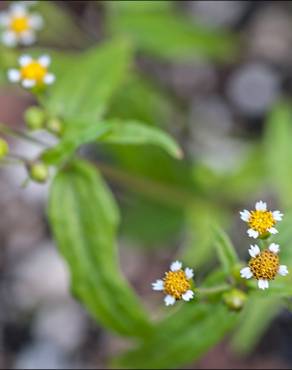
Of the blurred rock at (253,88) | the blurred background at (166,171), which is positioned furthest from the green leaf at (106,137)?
the blurred rock at (253,88)

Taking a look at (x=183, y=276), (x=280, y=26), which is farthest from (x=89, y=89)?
(x=280, y=26)

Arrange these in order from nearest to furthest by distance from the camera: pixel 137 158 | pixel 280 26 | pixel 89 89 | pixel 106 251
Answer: pixel 106 251
pixel 89 89
pixel 137 158
pixel 280 26

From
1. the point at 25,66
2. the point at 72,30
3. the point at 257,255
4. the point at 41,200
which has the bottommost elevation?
the point at 257,255

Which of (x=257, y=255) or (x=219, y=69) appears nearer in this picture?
(x=257, y=255)

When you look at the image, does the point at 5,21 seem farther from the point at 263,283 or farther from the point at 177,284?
the point at 263,283

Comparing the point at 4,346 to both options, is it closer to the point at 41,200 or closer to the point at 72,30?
the point at 41,200
